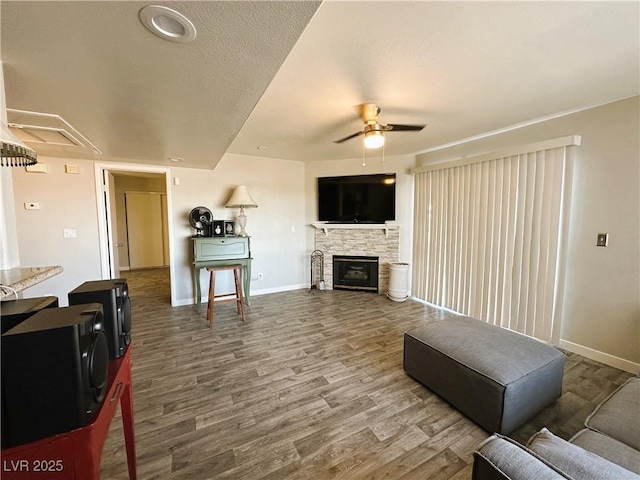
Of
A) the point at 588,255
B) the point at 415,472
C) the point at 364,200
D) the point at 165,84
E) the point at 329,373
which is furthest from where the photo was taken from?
the point at 364,200

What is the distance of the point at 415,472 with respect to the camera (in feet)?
4.69

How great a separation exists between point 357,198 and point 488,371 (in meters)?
3.31

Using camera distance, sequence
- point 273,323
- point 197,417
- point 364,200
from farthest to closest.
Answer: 1. point 364,200
2. point 273,323
3. point 197,417

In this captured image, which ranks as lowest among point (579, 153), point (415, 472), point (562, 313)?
point (415, 472)

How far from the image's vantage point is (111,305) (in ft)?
3.84

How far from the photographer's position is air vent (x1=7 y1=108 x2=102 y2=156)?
210 centimetres

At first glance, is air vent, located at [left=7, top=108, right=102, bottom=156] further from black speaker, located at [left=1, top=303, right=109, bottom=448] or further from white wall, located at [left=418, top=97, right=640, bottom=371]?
white wall, located at [left=418, top=97, right=640, bottom=371]

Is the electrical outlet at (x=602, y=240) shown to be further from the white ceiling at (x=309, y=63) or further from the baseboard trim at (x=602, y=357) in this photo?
the white ceiling at (x=309, y=63)

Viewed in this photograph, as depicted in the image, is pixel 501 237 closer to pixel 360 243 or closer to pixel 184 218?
pixel 360 243

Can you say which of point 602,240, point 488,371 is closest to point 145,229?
point 488,371

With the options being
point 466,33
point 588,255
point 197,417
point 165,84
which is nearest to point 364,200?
point 588,255

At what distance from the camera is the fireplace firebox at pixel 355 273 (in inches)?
187

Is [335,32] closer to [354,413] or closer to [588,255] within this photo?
[354,413]

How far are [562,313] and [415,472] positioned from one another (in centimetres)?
242
